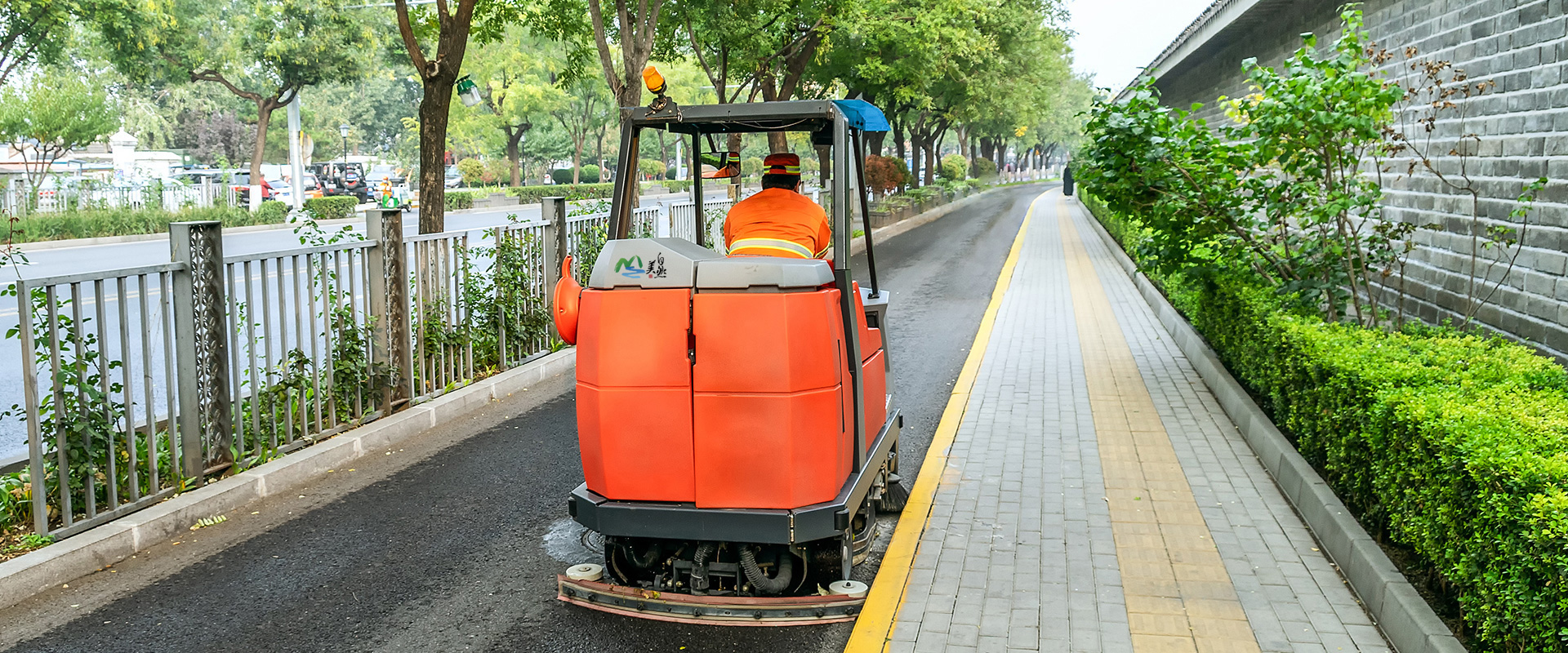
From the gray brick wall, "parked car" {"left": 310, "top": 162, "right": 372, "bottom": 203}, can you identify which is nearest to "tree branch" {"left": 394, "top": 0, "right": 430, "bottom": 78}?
the gray brick wall

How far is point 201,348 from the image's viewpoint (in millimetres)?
5930

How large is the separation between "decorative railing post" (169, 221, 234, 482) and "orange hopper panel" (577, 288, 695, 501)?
276 cm

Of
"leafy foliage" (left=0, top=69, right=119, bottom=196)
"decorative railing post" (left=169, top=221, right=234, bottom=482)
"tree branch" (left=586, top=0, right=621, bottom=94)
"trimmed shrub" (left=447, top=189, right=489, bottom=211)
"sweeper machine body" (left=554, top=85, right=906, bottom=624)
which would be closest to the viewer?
"sweeper machine body" (left=554, top=85, right=906, bottom=624)

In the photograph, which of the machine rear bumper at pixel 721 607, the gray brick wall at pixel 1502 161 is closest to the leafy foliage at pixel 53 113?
the machine rear bumper at pixel 721 607

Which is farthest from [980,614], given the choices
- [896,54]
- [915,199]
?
[915,199]

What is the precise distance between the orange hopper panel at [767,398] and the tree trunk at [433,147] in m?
7.31

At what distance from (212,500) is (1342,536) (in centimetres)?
557

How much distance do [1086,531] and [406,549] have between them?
3354 mm

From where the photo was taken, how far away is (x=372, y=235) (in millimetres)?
7562

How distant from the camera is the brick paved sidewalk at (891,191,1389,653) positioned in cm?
429

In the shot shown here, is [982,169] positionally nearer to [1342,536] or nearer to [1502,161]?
[1502,161]

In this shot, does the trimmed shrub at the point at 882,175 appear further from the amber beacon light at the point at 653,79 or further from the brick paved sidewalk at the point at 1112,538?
the amber beacon light at the point at 653,79

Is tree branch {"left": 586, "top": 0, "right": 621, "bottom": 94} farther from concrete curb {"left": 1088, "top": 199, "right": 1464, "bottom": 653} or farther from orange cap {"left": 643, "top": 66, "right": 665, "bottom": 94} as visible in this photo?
orange cap {"left": 643, "top": 66, "right": 665, "bottom": 94}

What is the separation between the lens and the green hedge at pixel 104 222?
2533 cm
